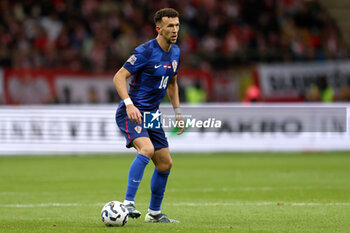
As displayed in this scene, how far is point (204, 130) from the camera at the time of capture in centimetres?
1977

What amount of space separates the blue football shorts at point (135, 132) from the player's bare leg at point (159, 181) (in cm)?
9

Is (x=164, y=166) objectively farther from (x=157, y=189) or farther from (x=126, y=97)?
(x=126, y=97)

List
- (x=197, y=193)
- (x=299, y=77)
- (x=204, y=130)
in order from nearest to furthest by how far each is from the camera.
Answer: (x=197, y=193), (x=204, y=130), (x=299, y=77)

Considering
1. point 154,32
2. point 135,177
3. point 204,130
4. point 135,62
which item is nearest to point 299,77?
point 154,32

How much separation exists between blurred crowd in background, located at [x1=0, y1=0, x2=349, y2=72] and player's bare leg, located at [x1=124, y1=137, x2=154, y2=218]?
14.4m

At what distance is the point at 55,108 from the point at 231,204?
10.9 metres

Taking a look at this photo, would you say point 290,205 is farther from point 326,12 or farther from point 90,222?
point 326,12

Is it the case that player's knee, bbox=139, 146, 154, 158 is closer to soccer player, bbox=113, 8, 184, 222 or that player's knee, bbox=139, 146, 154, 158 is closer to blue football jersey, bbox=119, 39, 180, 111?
soccer player, bbox=113, 8, 184, 222

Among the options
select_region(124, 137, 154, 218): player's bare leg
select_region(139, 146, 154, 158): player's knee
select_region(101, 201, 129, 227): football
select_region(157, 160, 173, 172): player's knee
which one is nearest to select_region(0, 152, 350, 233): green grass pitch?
select_region(101, 201, 129, 227): football

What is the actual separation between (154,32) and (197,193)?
13868 millimetres

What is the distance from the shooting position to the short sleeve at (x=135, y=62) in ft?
24.0

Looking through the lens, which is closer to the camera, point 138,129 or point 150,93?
point 138,129

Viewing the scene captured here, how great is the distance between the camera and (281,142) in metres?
19.9

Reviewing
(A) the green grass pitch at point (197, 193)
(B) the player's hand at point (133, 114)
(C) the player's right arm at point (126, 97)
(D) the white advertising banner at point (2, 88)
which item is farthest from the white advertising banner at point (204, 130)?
(B) the player's hand at point (133, 114)
